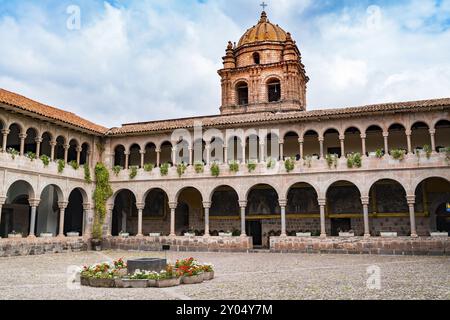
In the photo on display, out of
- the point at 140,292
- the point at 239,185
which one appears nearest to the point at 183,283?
the point at 140,292

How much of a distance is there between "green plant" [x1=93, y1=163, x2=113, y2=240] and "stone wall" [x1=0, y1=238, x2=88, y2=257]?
1.32 m

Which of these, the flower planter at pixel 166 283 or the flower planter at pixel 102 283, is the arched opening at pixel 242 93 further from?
the flower planter at pixel 102 283

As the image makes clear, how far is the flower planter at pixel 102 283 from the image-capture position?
1015cm

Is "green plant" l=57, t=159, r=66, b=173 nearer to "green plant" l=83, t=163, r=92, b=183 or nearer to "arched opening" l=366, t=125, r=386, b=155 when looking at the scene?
"green plant" l=83, t=163, r=92, b=183

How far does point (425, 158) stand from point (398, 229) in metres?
4.46

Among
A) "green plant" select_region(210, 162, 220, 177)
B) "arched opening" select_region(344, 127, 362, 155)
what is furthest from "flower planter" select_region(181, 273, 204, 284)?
"arched opening" select_region(344, 127, 362, 155)

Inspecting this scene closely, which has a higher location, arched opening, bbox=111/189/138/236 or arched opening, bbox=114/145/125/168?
arched opening, bbox=114/145/125/168

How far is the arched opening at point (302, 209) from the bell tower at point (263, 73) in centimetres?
673

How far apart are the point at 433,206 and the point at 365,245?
4716 millimetres

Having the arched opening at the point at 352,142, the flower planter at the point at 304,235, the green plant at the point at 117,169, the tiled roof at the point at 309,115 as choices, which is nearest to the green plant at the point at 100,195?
the green plant at the point at 117,169

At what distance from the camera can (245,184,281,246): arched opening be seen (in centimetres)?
2611

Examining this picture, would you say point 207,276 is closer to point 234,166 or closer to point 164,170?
point 234,166

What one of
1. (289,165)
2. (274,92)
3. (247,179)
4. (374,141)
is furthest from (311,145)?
(274,92)
